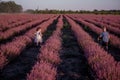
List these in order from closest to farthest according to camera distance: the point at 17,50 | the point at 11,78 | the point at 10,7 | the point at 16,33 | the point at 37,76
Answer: the point at 37,76
the point at 11,78
the point at 17,50
the point at 16,33
the point at 10,7

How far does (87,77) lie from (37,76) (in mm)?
2043

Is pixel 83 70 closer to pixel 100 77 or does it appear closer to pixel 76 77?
pixel 76 77

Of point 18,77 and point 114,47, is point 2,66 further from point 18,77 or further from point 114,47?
point 114,47

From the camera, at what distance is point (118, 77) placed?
17.1 ft

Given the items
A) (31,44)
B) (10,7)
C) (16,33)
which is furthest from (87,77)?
(10,7)

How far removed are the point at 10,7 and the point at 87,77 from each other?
128213mm

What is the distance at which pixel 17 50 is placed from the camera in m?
9.16

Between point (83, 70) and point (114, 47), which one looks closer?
point (83, 70)

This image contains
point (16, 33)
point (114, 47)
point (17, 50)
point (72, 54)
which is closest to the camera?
point (17, 50)

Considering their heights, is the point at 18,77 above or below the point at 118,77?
below

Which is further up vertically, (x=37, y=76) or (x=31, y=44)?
(x=37, y=76)

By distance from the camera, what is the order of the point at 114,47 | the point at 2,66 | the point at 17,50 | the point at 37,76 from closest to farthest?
1. the point at 37,76
2. the point at 2,66
3. the point at 17,50
4. the point at 114,47

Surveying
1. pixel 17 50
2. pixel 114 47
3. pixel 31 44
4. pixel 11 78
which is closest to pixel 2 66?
pixel 11 78

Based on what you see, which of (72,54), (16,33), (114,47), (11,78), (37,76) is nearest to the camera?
(37,76)
